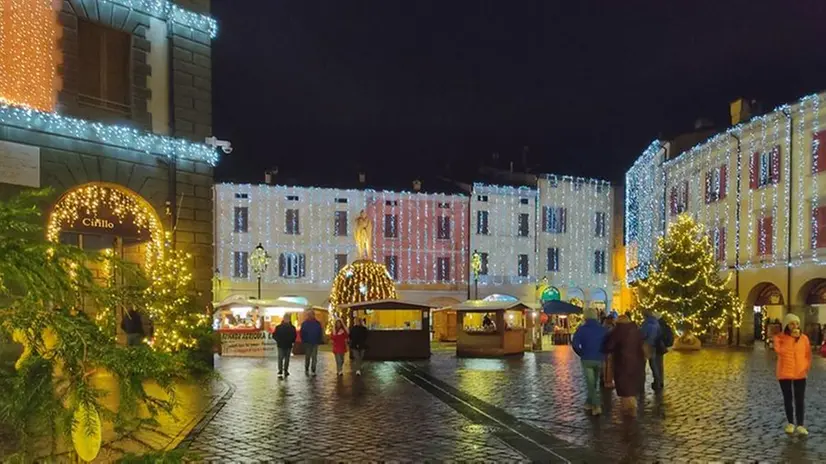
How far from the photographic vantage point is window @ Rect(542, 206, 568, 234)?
55.1 metres

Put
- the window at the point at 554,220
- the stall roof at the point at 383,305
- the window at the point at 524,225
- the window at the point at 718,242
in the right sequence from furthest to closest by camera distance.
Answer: the window at the point at 554,220 → the window at the point at 524,225 → the window at the point at 718,242 → the stall roof at the point at 383,305

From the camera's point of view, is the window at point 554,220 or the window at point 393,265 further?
the window at point 554,220

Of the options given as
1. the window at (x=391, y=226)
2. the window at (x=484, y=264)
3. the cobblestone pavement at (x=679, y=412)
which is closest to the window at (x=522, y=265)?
the window at (x=484, y=264)

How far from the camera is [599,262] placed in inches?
2238

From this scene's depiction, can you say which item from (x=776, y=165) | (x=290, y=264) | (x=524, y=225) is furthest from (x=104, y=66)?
(x=524, y=225)

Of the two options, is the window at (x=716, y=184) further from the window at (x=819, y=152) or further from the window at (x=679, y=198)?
the window at (x=819, y=152)

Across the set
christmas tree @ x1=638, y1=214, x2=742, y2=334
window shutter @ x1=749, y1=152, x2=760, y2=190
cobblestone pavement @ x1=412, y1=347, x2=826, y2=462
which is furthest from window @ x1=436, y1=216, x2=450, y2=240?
cobblestone pavement @ x1=412, y1=347, x2=826, y2=462

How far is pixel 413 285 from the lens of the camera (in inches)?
2072

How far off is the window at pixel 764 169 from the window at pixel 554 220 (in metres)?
19.6

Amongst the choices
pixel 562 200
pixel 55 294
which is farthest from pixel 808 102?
pixel 55 294

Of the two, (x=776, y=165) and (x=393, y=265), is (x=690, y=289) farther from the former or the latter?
(x=393, y=265)

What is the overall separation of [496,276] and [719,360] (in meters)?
28.3

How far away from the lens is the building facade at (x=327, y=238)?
49250mm

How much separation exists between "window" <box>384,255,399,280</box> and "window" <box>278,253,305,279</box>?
18.2ft
